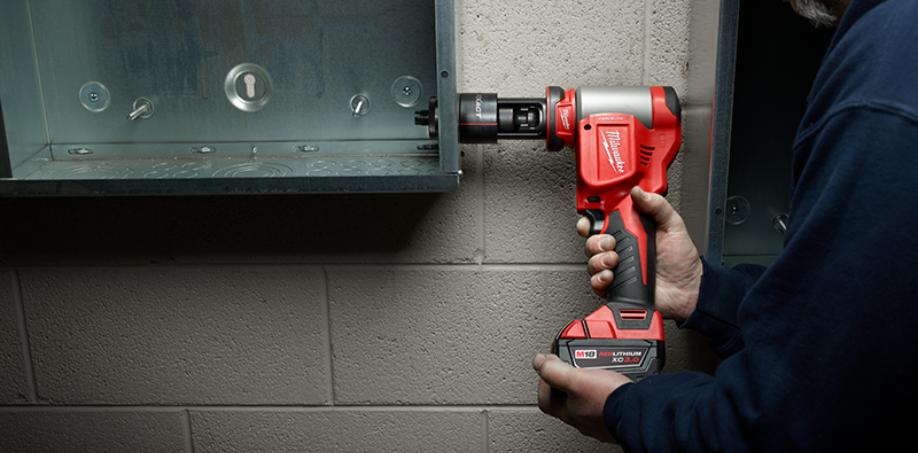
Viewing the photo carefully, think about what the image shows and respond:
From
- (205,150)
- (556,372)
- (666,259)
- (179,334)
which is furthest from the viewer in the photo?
(179,334)

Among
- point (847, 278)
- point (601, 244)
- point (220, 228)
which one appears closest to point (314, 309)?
point (220, 228)

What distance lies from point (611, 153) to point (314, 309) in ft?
2.05

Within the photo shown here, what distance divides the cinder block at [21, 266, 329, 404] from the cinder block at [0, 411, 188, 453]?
0.13 ft

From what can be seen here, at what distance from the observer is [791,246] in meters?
0.48

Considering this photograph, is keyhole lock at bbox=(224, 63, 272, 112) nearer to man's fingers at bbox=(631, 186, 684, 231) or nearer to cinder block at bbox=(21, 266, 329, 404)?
cinder block at bbox=(21, 266, 329, 404)

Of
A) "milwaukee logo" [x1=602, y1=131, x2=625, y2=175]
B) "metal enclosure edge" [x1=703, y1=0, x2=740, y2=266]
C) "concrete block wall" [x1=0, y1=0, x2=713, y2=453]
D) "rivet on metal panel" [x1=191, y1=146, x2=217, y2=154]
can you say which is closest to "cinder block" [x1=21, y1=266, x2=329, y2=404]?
"concrete block wall" [x1=0, y1=0, x2=713, y2=453]

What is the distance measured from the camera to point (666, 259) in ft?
2.94

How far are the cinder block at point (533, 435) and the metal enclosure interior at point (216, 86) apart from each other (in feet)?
1.77

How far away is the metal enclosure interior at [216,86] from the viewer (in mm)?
929

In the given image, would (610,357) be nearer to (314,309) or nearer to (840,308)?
(840,308)

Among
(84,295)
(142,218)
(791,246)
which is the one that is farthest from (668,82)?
(84,295)

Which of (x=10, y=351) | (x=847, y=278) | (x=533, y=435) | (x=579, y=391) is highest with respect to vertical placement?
(x=847, y=278)

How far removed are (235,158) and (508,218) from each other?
49 centimetres

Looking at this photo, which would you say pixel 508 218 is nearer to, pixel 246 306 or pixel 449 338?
pixel 449 338
